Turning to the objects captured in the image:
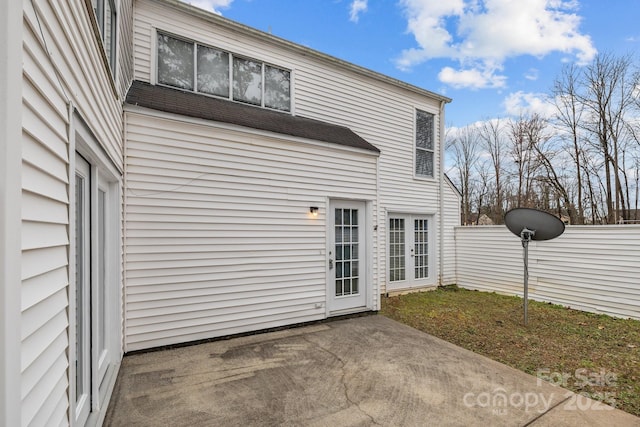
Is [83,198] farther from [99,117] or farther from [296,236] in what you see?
[296,236]

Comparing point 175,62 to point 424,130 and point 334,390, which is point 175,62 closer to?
point 334,390

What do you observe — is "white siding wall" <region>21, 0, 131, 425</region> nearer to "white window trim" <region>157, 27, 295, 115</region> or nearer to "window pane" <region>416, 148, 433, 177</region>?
"white window trim" <region>157, 27, 295, 115</region>

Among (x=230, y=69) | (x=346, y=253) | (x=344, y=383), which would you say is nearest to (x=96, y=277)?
(x=344, y=383)

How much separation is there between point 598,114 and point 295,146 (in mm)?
11738

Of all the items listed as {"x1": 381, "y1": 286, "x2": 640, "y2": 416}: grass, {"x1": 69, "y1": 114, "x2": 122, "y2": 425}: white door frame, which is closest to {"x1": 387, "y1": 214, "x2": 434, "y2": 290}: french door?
{"x1": 381, "y1": 286, "x2": 640, "y2": 416}: grass

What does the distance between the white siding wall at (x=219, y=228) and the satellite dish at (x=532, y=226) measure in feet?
10.6

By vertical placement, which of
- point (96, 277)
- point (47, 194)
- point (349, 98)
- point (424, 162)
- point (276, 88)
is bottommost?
point (96, 277)

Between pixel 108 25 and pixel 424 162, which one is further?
pixel 424 162

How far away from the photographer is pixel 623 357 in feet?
13.1

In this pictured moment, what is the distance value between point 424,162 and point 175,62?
6.44m

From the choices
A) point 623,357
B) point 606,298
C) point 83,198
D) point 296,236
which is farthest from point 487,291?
point 83,198

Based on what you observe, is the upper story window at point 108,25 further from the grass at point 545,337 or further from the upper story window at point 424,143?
the upper story window at point 424,143

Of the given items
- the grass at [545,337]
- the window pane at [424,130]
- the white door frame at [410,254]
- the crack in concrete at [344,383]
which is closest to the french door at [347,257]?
the grass at [545,337]

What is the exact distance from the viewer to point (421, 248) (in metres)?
8.23
